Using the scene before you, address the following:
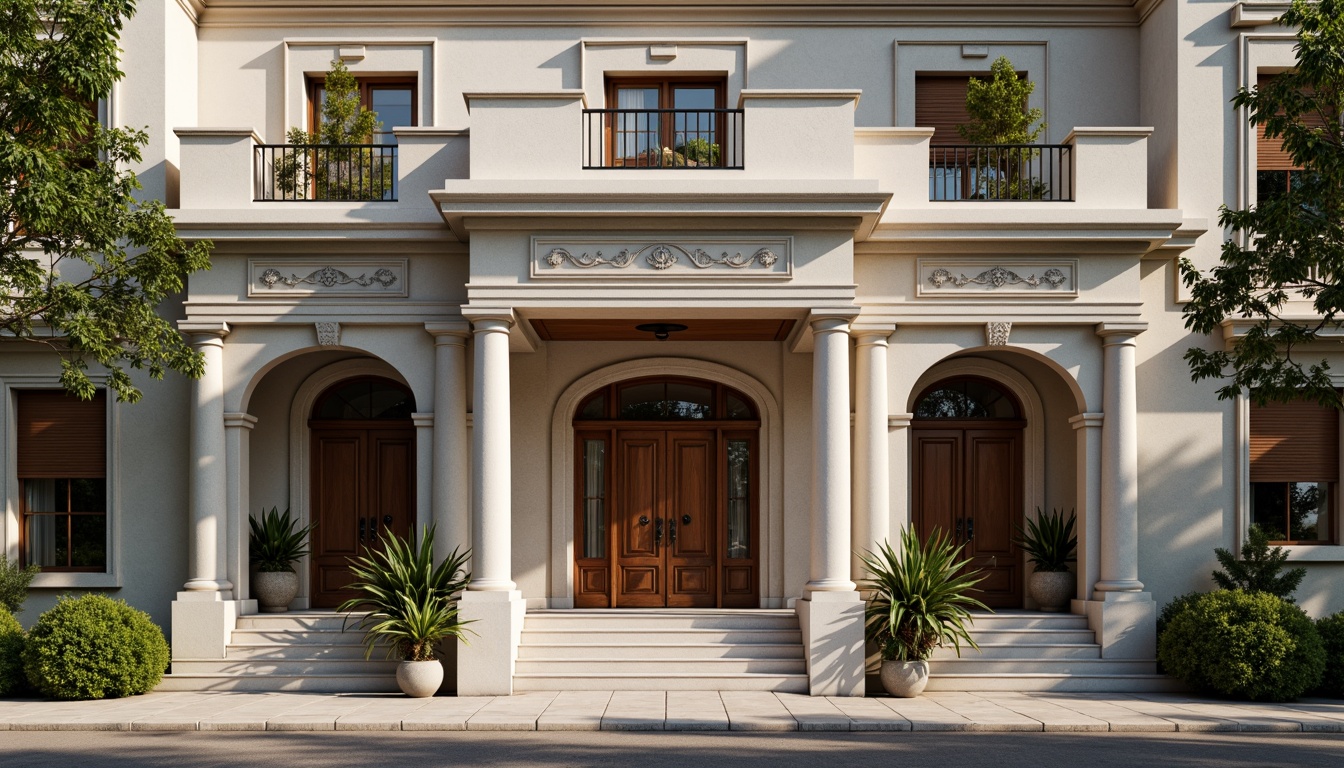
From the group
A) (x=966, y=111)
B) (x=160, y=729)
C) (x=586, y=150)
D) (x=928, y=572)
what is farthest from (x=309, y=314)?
(x=966, y=111)

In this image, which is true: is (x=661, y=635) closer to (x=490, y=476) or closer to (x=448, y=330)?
(x=490, y=476)

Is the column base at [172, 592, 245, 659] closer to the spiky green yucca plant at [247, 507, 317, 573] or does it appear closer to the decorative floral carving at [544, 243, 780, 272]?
the spiky green yucca plant at [247, 507, 317, 573]

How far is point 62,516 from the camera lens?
15.0 meters

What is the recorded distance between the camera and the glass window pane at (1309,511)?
1509cm

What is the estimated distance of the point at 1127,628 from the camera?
1373 centimetres

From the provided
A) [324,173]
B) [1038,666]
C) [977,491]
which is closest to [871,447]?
[977,491]

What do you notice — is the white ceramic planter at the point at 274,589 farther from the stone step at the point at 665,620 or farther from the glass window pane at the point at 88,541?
the stone step at the point at 665,620

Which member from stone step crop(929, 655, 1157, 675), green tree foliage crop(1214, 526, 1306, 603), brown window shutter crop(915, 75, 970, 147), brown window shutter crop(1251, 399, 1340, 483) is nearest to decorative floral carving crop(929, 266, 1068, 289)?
brown window shutter crop(915, 75, 970, 147)

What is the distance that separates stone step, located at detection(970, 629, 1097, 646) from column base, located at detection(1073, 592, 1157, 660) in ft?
0.81

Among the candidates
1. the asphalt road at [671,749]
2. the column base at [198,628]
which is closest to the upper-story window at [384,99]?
the column base at [198,628]

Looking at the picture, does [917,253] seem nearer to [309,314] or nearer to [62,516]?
[309,314]

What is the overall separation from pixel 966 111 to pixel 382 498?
28.7 feet

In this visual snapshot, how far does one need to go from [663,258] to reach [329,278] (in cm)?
384

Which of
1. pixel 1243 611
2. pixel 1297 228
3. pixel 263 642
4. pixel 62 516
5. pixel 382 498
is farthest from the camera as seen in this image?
pixel 382 498
